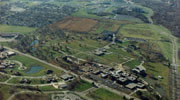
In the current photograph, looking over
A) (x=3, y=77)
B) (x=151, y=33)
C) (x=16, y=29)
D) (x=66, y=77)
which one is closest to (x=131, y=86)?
(x=66, y=77)

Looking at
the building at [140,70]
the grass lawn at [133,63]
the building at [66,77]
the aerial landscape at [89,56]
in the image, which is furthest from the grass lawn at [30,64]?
the building at [140,70]

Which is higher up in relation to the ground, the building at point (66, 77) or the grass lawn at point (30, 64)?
the grass lawn at point (30, 64)

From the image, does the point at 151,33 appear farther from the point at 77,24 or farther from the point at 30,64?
the point at 30,64

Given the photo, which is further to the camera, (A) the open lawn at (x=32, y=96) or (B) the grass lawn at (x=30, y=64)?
(B) the grass lawn at (x=30, y=64)

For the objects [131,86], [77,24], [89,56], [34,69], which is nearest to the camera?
[131,86]

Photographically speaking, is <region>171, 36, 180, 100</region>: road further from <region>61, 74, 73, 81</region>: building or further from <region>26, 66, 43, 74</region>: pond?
<region>26, 66, 43, 74</region>: pond

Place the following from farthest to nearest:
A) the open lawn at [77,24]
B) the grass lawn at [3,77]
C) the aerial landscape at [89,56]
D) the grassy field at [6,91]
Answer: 1. the open lawn at [77,24]
2. the grass lawn at [3,77]
3. the aerial landscape at [89,56]
4. the grassy field at [6,91]

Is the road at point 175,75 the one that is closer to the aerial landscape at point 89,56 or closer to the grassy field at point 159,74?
the aerial landscape at point 89,56

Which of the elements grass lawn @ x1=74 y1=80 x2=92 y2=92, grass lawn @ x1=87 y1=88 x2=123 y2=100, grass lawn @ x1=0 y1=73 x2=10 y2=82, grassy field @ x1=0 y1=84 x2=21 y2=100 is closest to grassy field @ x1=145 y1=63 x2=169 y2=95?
grass lawn @ x1=87 y1=88 x2=123 y2=100
